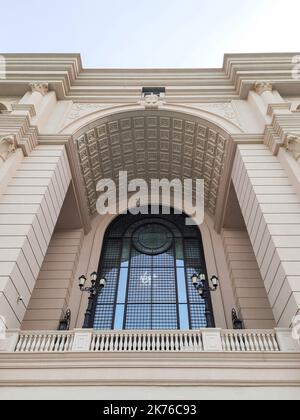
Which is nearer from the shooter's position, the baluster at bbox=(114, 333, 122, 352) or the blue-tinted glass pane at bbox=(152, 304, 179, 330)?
the baluster at bbox=(114, 333, 122, 352)

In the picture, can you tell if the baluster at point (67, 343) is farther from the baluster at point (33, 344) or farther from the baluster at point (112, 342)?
the baluster at point (112, 342)

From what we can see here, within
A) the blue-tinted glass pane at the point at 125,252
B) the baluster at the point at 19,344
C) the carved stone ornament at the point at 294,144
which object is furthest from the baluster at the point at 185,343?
the carved stone ornament at the point at 294,144

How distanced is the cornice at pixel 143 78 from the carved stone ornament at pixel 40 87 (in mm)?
Answer: 320

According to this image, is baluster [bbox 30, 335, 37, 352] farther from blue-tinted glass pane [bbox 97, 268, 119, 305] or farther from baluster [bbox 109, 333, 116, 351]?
blue-tinted glass pane [bbox 97, 268, 119, 305]

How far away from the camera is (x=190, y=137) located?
15188 mm

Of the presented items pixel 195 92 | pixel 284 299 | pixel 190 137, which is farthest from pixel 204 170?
pixel 284 299

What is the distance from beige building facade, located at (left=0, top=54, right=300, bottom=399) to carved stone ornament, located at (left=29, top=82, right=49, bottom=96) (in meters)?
Result: 0.05

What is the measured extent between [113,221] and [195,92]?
768 cm

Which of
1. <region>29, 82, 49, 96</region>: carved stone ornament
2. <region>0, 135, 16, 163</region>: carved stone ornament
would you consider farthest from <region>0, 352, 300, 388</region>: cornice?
<region>29, 82, 49, 96</region>: carved stone ornament

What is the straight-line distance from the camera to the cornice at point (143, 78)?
1526cm

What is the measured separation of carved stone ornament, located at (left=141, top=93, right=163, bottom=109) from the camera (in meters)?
14.8

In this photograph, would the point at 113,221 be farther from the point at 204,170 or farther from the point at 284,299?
the point at 284,299

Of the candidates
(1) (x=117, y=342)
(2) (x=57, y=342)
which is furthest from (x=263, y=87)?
(2) (x=57, y=342)

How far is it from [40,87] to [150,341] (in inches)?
488
